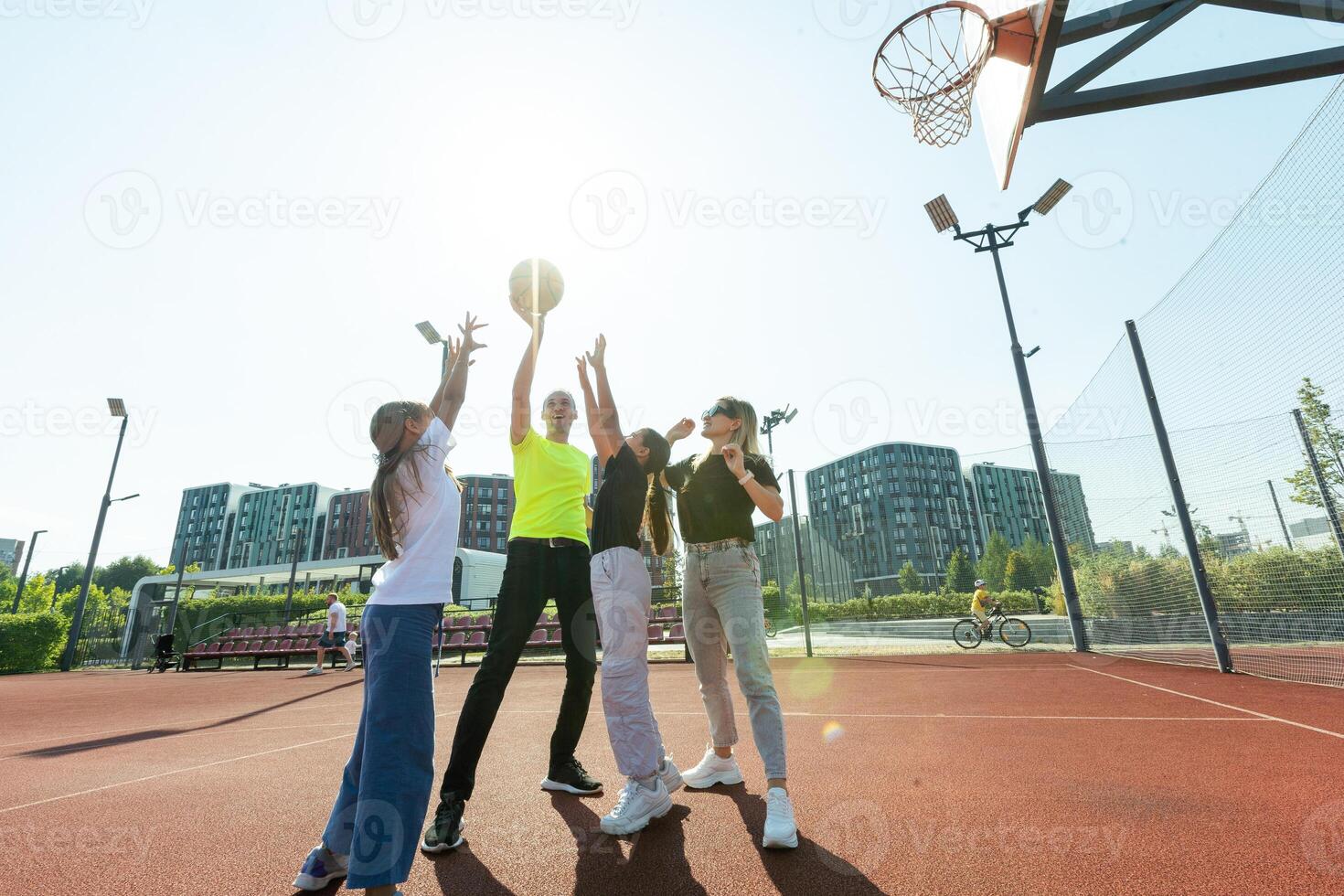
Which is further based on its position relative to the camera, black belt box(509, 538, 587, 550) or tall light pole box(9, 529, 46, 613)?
tall light pole box(9, 529, 46, 613)

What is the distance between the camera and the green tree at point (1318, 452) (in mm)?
7758

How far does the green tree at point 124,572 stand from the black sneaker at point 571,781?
10841 centimetres

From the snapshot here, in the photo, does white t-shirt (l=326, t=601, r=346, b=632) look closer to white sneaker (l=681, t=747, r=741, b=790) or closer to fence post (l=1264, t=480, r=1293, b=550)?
white sneaker (l=681, t=747, r=741, b=790)

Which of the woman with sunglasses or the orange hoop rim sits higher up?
the orange hoop rim

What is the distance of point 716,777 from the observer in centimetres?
320

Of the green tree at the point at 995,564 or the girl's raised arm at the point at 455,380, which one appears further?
the green tree at the point at 995,564

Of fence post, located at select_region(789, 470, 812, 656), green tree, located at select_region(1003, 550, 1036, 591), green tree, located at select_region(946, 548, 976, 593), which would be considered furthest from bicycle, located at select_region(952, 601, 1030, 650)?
green tree, located at select_region(1003, 550, 1036, 591)

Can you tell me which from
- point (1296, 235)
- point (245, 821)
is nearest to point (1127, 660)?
point (1296, 235)

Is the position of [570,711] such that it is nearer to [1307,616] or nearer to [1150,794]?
[1150,794]

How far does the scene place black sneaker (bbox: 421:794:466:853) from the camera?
238cm

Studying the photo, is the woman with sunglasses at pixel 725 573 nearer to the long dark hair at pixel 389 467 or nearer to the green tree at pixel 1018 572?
the long dark hair at pixel 389 467

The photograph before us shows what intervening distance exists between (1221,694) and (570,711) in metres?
6.64

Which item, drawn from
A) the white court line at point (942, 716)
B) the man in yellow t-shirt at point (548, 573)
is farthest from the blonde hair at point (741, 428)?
the white court line at point (942, 716)

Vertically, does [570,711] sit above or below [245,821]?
above
